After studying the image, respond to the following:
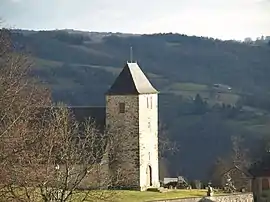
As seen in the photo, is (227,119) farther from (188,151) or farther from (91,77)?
(91,77)

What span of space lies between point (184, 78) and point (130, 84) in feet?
308

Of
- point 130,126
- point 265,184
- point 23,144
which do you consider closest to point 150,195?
point 130,126

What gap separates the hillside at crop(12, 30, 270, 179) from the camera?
319 ft

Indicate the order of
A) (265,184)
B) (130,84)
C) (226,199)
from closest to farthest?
(226,199) < (130,84) < (265,184)

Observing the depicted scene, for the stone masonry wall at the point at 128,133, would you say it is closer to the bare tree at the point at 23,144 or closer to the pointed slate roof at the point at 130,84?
the pointed slate roof at the point at 130,84

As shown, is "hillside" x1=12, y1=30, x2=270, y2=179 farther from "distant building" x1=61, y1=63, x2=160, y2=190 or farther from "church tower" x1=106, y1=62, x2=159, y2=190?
"church tower" x1=106, y1=62, x2=159, y2=190

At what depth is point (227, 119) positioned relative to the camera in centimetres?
10519

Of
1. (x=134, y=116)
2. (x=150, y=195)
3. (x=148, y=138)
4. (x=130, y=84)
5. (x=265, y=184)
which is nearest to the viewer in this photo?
(x=150, y=195)

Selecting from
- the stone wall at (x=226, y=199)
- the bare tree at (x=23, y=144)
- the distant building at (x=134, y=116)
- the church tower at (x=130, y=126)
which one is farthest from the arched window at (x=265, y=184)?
the bare tree at (x=23, y=144)

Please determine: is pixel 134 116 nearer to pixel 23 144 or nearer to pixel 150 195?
pixel 150 195

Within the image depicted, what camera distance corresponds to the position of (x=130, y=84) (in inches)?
1786

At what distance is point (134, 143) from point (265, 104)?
7391 centimetres

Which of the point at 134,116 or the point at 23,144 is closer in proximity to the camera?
the point at 23,144

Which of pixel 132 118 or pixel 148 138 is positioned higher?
pixel 132 118
